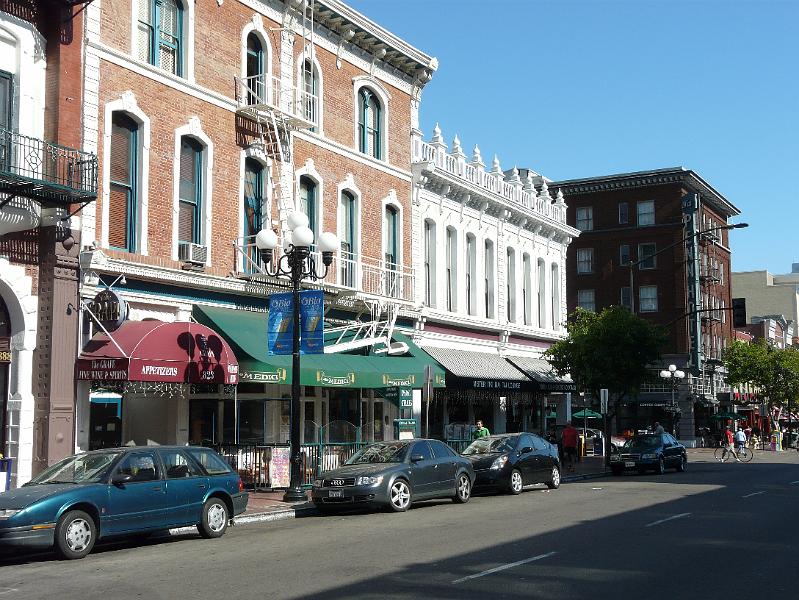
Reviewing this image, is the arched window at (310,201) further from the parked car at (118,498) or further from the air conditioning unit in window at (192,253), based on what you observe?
Answer: the parked car at (118,498)

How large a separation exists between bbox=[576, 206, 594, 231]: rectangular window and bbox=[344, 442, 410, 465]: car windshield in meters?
53.5

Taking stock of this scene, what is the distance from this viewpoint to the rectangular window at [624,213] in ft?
230

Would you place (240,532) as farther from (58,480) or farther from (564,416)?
(564,416)

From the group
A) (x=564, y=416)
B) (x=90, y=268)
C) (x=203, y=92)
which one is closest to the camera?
(x=90, y=268)

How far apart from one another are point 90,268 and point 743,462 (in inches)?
1201

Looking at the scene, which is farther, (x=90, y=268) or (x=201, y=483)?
(x=90, y=268)

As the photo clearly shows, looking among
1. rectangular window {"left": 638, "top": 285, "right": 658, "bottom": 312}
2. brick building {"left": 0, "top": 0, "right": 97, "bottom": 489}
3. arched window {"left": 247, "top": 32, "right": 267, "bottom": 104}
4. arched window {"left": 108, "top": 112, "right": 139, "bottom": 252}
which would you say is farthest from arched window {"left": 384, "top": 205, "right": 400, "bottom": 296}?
rectangular window {"left": 638, "top": 285, "right": 658, "bottom": 312}

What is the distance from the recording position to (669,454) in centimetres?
3256

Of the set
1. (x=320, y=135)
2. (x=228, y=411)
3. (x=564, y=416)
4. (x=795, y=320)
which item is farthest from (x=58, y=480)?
(x=795, y=320)

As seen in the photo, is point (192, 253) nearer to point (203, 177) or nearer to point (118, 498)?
point (203, 177)

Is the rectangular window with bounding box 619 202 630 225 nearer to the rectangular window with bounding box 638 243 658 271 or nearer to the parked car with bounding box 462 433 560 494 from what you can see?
the rectangular window with bounding box 638 243 658 271

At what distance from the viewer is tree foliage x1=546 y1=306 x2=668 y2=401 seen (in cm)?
3738

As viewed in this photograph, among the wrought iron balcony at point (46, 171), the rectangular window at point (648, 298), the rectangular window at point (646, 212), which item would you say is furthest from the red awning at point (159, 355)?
the rectangular window at point (646, 212)

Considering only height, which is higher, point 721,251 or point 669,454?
point 721,251
